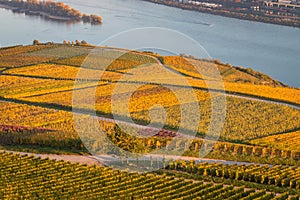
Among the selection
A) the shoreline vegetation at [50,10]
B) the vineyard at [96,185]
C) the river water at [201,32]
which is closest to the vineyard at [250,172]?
the vineyard at [96,185]

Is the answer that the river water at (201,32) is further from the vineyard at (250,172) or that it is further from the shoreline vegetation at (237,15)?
the vineyard at (250,172)

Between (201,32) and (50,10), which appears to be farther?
(50,10)

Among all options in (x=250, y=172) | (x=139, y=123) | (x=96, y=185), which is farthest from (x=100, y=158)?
(x=139, y=123)

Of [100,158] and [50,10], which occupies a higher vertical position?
[50,10]

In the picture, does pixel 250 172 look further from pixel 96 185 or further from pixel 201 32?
pixel 201 32

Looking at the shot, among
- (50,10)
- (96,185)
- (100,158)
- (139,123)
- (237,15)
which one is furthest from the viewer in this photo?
(237,15)

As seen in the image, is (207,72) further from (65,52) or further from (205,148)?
(205,148)
